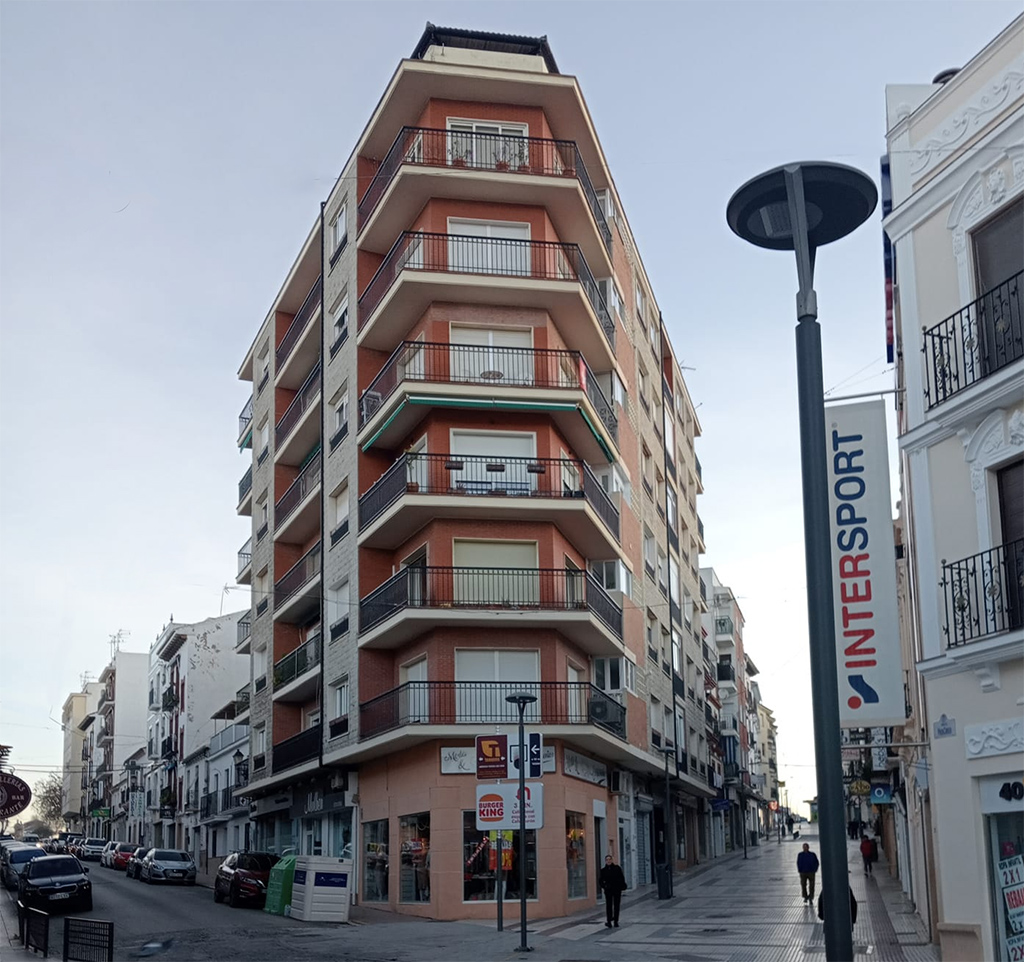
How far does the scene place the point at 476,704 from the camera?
3031 centimetres

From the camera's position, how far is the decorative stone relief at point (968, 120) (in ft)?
46.1

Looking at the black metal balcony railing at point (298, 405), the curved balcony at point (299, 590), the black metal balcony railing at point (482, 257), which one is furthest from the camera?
the black metal balcony railing at point (298, 405)

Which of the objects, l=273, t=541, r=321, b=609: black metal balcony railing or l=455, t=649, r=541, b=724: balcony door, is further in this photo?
l=273, t=541, r=321, b=609: black metal balcony railing

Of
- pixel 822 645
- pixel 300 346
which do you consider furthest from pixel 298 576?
pixel 822 645

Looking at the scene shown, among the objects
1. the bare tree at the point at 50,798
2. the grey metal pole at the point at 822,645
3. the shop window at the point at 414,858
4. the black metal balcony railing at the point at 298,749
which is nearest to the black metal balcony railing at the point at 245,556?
the black metal balcony railing at the point at 298,749

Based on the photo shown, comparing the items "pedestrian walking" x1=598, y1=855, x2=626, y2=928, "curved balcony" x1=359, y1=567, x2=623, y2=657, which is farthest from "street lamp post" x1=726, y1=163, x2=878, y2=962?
"curved balcony" x1=359, y1=567, x2=623, y2=657

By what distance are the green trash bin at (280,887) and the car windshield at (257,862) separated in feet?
5.10

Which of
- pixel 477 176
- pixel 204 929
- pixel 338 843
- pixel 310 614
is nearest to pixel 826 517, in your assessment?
pixel 204 929

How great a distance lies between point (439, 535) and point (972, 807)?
19.4 meters

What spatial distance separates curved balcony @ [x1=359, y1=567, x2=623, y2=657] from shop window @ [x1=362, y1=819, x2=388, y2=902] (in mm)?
5190

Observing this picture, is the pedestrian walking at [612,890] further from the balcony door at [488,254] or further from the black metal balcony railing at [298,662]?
the balcony door at [488,254]

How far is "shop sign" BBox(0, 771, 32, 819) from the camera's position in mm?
17094

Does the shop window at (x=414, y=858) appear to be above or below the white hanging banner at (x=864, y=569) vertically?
below

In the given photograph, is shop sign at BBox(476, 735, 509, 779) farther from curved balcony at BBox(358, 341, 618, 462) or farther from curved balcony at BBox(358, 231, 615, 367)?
curved balcony at BBox(358, 231, 615, 367)
